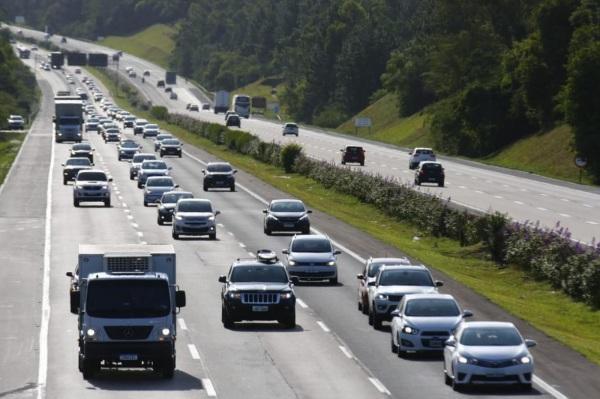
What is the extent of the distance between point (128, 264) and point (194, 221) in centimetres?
3392

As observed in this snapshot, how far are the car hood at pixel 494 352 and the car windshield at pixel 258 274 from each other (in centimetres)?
1094

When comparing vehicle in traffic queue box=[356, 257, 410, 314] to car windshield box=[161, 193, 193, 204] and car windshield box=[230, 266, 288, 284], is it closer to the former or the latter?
car windshield box=[230, 266, 288, 284]

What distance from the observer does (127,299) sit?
31109mm

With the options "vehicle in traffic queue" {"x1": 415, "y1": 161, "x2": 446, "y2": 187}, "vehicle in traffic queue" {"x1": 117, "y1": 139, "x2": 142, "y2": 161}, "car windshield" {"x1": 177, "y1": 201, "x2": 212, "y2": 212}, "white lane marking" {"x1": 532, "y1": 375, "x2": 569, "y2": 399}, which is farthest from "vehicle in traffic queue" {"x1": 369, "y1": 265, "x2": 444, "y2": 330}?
"vehicle in traffic queue" {"x1": 117, "y1": 139, "x2": 142, "y2": 161}

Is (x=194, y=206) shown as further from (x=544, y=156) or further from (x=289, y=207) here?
(x=544, y=156)

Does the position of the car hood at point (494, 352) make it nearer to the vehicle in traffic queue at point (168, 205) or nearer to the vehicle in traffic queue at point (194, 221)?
the vehicle in traffic queue at point (194, 221)

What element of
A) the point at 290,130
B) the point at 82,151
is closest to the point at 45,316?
the point at 82,151

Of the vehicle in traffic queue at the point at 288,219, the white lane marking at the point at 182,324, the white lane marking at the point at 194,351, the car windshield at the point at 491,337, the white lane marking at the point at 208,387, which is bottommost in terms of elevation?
the vehicle in traffic queue at the point at 288,219

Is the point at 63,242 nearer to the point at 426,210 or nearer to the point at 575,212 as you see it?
the point at 426,210

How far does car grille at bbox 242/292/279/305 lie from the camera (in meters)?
40.0

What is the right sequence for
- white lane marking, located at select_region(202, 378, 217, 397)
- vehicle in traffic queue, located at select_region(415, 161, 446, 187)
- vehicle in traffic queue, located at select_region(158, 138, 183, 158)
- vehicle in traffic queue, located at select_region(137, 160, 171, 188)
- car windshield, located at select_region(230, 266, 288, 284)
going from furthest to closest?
vehicle in traffic queue, located at select_region(158, 138, 183, 158)
vehicle in traffic queue, located at select_region(415, 161, 446, 187)
vehicle in traffic queue, located at select_region(137, 160, 171, 188)
car windshield, located at select_region(230, 266, 288, 284)
white lane marking, located at select_region(202, 378, 217, 397)

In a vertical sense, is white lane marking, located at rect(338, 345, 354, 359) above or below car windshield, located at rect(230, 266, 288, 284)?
below

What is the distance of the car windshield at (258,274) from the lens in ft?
133

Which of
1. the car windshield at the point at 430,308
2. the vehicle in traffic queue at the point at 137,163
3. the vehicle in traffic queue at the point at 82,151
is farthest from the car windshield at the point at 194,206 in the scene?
the vehicle in traffic queue at the point at 82,151
